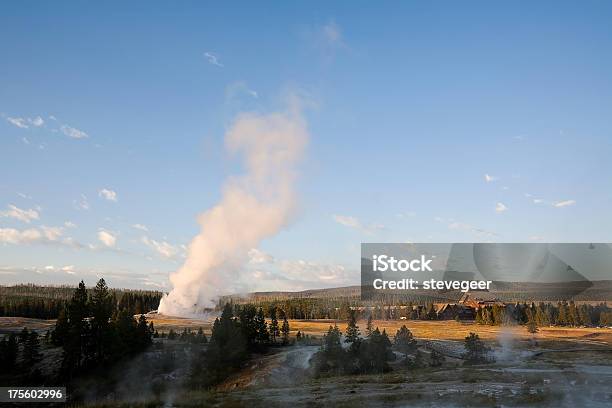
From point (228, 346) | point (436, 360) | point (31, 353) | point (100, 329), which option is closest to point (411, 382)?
point (436, 360)

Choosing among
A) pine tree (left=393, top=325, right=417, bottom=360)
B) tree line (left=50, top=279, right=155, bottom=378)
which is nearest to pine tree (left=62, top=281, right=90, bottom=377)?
tree line (left=50, top=279, right=155, bottom=378)

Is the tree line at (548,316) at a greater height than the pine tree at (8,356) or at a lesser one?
greater

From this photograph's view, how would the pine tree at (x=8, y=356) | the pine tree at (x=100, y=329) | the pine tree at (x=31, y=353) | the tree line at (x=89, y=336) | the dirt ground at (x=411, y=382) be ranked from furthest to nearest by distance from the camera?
the pine tree at (x=31, y=353) → the pine tree at (x=8, y=356) → the pine tree at (x=100, y=329) → the tree line at (x=89, y=336) → the dirt ground at (x=411, y=382)

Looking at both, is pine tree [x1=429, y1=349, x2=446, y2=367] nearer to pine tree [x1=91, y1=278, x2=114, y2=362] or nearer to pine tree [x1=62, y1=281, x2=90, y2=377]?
pine tree [x1=91, y1=278, x2=114, y2=362]

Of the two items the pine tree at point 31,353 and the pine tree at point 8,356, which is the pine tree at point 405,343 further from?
the pine tree at point 8,356

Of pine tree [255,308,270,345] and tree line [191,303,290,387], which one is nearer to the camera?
tree line [191,303,290,387]

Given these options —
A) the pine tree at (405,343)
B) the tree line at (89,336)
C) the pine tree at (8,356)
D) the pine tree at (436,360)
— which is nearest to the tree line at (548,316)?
the pine tree at (405,343)

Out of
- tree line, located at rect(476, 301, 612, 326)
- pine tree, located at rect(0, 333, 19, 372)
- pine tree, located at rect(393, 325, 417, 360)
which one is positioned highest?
tree line, located at rect(476, 301, 612, 326)

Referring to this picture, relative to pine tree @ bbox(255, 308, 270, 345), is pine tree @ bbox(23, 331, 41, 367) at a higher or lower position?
lower

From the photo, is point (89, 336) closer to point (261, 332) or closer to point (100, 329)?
point (100, 329)

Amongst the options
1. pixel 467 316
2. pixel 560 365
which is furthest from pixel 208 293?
pixel 560 365

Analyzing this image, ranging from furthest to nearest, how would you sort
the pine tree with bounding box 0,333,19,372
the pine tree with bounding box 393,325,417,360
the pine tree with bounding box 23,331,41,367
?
the pine tree with bounding box 393,325,417,360 < the pine tree with bounding box 23,331,41,367 < the pine tree with bounding box 0,333,19,372

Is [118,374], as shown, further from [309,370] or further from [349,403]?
[349,403]

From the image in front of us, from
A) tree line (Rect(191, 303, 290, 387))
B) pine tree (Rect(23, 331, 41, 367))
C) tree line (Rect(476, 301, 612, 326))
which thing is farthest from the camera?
tree line (Rect(476, 301, 612, 326))
